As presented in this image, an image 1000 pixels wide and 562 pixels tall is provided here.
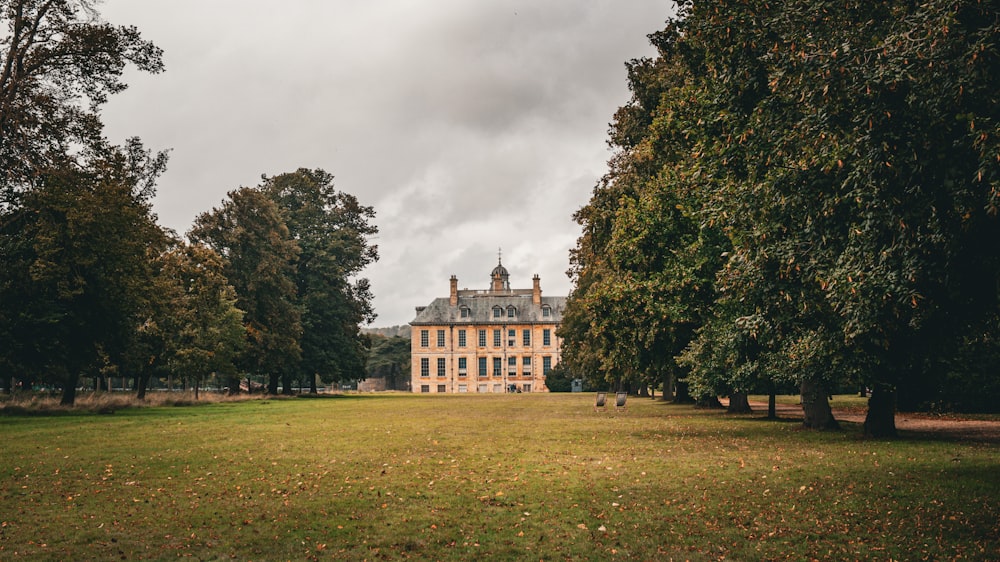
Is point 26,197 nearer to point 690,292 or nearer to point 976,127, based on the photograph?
point 690,292

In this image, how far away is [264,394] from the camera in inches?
2254

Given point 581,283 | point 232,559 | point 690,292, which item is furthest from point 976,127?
point 581,283

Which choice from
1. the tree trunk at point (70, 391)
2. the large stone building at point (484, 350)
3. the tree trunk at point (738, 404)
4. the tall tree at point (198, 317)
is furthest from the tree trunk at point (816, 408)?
the large stone building at point (484, 350)

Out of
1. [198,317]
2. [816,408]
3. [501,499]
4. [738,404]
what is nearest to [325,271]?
[198,317]

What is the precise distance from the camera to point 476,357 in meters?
98.4

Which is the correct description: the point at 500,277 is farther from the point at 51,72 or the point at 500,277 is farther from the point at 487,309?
the point at 51,72

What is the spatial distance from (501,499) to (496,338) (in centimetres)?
8853

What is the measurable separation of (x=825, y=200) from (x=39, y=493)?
37.8 feet

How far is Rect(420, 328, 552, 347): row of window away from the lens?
323 ft

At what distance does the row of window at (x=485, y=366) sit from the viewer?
98.2m

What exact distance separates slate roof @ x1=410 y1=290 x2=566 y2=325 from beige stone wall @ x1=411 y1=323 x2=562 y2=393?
0.71 meters

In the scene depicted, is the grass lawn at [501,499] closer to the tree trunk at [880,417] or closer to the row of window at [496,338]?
the tree trunk at [880,417]

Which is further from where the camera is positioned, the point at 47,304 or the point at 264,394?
the point at 264,394

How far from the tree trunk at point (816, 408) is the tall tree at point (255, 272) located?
3880 cm
